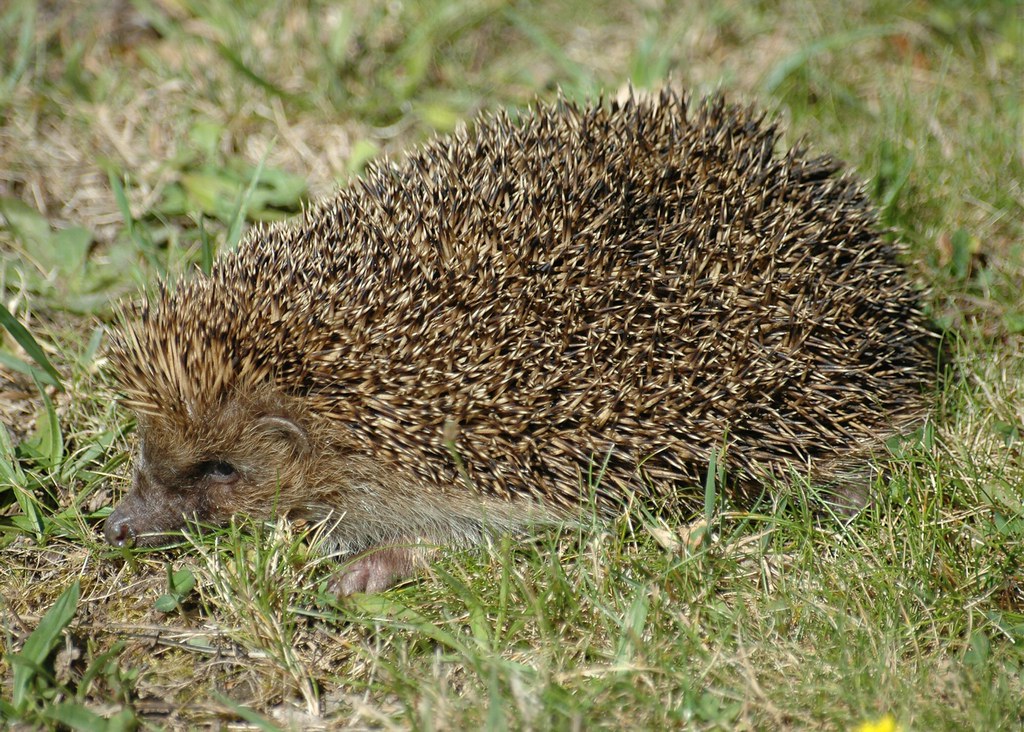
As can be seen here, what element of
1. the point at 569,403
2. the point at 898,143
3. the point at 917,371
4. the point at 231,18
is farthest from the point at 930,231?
the point at 231,18

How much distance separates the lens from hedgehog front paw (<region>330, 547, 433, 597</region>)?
3.99m

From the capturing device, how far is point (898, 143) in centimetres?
561

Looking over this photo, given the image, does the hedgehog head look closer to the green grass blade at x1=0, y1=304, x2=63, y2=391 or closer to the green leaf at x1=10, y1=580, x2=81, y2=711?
the green leaf at x1=10, y1=580, x2=81, y2=711

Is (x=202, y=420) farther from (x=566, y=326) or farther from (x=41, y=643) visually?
(x=566, y=326)

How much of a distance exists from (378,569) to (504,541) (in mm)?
626

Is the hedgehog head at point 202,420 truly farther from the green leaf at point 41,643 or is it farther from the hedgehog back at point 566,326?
the green leaf at point 41,643

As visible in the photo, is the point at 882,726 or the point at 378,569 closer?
the point at 882,726

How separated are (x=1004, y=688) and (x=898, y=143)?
3.34 meters

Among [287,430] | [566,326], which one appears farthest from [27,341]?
[566,326]

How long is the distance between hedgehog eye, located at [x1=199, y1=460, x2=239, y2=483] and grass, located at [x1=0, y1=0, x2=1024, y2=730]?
0.71ft

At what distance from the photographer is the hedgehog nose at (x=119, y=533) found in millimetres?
3967

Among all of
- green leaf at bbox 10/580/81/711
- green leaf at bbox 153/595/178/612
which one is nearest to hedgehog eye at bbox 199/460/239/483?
green leaf at bbox 153/595/178/612

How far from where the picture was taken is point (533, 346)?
370cm

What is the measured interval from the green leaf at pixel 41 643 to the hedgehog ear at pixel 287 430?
876 mm
